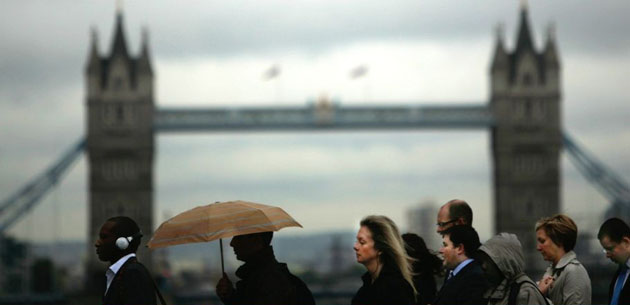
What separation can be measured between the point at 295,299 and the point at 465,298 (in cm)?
64

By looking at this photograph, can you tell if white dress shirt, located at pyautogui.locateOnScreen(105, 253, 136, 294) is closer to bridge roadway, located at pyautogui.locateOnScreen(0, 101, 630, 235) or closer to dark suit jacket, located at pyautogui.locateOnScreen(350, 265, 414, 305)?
dark suit jacket, located at pyautogui.locateOnScreen(350, 265, 414, 305)

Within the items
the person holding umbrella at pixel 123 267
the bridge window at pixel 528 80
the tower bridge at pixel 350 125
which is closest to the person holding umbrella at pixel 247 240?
the person holding umbrella at pixel 123 267

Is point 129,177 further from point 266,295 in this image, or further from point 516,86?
point 266,295

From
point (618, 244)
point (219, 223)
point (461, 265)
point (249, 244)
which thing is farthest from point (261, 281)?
point (618, 244)

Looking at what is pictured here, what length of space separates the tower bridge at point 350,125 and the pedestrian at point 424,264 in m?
47.9

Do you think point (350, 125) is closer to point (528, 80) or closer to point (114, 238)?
point (528, 80)

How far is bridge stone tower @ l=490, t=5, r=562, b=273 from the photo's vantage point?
5700 cm

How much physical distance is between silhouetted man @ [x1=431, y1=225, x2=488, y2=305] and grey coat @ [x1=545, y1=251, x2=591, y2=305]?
595 mm

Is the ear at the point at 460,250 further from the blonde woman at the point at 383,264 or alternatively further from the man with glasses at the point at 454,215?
the man with glasses at the point at 454,215

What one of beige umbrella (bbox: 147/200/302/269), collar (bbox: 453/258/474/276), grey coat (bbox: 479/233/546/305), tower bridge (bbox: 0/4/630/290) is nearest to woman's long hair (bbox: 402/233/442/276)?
beige umbrella (bbox: 147/200/302/269)

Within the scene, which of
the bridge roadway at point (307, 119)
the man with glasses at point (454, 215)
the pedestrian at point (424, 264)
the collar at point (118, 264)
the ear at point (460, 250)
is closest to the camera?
the collar at point (118, 264)

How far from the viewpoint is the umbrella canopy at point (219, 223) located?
5176 mm

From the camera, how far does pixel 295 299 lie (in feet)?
16.3

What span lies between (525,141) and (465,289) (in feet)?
177
